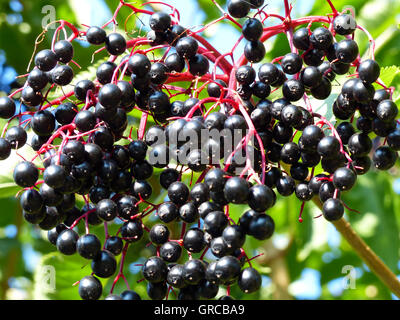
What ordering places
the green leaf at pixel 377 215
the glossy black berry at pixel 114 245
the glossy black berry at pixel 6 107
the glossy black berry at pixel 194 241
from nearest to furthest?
the glossy black berry at pixel 194 241 → the glossy black berry at pixel 114 245 → the glossy black berry at pixel 6 107 → the green leaf at pixel 377 215

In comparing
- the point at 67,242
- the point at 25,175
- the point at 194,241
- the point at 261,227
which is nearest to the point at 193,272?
the point at 194,241

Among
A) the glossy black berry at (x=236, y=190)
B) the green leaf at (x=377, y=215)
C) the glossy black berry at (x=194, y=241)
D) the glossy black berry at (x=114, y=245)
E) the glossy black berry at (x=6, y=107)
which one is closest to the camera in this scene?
the glossy black berry at (x=236, y=190)

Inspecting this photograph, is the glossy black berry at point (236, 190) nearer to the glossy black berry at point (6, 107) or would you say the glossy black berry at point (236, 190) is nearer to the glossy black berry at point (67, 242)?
the glossy black berry at point (67, 242)

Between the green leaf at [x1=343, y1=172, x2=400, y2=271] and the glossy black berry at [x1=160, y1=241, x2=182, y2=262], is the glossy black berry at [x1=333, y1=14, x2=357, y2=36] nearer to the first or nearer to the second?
the glossy black berry at [x1=160, y1=241, x2=182, y2=262]

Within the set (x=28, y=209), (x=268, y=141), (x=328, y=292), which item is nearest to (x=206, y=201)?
(x=268, y=141)

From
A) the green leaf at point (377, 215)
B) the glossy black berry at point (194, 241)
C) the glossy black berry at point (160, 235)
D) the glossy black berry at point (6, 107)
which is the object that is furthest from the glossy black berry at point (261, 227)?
the green leaf at point (377, 215)

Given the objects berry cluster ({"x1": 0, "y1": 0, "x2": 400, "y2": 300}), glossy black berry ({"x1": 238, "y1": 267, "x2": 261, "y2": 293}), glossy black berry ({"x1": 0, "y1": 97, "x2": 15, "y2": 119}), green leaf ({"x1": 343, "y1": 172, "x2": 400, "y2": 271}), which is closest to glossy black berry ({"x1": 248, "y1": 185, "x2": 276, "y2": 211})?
berry cluster ({"x1": 0, "y1": 0, "x2": 400, "y2": 300})

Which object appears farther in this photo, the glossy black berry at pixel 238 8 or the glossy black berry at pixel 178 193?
the glossy black berry at pixel 238 8

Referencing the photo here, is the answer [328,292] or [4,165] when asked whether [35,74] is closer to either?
[4,165]
